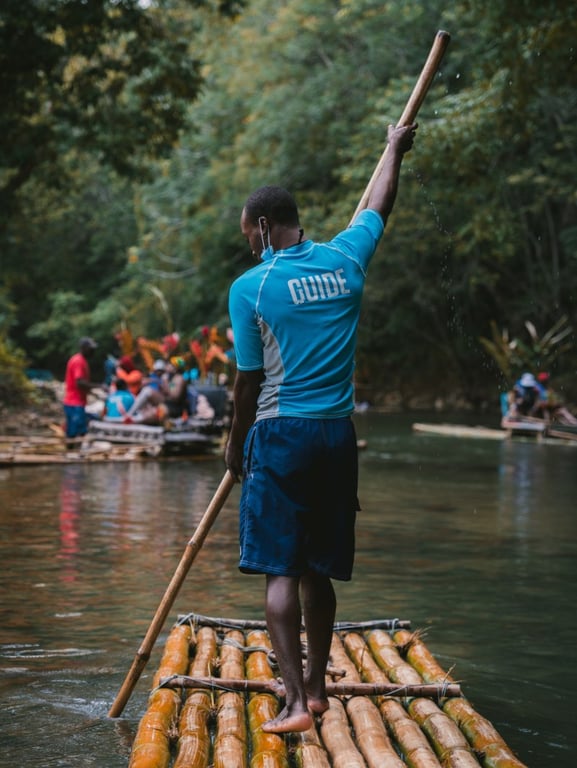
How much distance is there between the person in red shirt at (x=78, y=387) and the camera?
16.5 m

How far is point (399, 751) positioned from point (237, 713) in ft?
2.00

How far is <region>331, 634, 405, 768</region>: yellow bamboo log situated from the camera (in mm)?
3861

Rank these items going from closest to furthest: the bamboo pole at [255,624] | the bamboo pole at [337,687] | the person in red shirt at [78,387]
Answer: the bamboo pole at [337,687], the bamboo pole at [255,624], the person in red shirt at [78,387]

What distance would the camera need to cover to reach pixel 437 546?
31.2 ft

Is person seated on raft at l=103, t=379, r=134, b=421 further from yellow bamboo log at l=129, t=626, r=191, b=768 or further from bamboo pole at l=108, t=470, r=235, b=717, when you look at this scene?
bamboo pole at l=108, t=470, r=235, b=717

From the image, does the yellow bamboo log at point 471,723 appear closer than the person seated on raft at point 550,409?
Yes

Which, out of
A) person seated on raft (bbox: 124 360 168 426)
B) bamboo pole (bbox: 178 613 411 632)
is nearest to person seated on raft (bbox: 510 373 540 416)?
person seated on raft (bbox: 124 360 168 426)

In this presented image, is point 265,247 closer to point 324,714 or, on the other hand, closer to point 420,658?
point 324,714

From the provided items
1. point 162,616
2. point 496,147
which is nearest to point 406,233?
point 496,147

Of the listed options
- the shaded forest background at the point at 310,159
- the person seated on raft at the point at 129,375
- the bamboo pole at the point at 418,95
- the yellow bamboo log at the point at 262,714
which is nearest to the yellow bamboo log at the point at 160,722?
the yellow bamboo log at the point at 262,714

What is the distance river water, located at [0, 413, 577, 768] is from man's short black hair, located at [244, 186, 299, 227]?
2.02 metres

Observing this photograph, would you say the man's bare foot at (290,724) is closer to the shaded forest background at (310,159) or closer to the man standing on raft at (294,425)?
the man standing on raft at (294,425)

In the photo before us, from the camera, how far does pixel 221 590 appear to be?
750cm

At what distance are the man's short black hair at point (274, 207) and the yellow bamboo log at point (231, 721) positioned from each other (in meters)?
1.79
